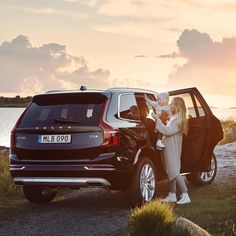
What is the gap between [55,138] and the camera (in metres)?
9.94

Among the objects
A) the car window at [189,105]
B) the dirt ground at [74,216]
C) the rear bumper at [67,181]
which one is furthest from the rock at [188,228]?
the car window at [189,105]

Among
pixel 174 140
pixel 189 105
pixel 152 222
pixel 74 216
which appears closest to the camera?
pixel 152 222

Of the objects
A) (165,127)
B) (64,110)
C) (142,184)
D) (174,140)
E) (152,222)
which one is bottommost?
(142,184)

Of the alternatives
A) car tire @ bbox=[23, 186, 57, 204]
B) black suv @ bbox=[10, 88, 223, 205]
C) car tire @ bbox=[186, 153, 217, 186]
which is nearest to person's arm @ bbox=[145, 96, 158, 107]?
black suv @ bbox=[10, 88, 223, 205]

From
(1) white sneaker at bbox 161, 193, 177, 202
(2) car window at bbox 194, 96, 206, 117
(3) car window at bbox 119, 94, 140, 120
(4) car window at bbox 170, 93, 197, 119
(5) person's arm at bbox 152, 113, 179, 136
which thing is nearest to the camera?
(3) car window at bbox 119, 94, 140, 120

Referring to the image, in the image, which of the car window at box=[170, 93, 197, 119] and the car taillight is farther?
the car window at box=[170, 93, 197, 119]

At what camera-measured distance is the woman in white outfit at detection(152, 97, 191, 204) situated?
10.8 m

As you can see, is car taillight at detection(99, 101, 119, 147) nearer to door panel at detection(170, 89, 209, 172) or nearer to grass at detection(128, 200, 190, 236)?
door panel at detection(170, 89, 209, 172)

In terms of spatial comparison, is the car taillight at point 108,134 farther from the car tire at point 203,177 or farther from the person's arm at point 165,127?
the car tire at point 203,177

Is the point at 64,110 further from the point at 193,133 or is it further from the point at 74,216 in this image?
the point at 193,133

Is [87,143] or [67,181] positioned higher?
[87,143]

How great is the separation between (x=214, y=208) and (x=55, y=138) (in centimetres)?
272

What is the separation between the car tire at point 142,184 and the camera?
1005cm

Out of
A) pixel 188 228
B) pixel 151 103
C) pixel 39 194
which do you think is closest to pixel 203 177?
pixel 151 103
